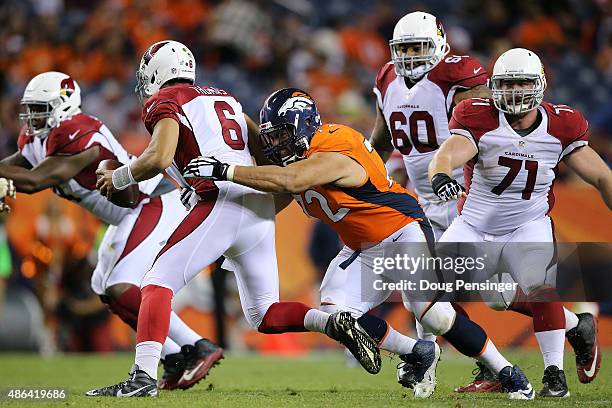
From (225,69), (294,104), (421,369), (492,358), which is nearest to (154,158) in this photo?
(294,104)

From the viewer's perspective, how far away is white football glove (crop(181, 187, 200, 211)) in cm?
544

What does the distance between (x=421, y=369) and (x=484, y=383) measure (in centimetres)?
62

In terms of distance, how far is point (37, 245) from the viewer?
10023 mm

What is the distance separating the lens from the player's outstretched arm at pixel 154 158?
507 centimetres

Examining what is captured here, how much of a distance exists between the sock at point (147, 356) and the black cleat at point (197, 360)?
1.08 metres

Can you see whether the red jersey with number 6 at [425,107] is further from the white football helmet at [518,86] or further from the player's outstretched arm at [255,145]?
the player's outstretched arm at [255,145]

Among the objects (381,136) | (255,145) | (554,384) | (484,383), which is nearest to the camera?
(554,384)

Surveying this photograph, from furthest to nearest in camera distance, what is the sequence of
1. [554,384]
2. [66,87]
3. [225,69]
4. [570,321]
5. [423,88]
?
1. [225,69]
2. [66,87]
3. [423,88]
4. [570,321]
5. [554,384]

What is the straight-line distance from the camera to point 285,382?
6.91 m

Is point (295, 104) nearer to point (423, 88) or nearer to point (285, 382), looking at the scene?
point (423, 88)

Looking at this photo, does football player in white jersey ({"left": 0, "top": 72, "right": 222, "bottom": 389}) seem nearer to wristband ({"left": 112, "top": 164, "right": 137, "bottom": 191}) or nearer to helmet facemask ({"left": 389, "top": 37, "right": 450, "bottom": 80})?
wristband ({"left": 112, "top": 164, "right": 137, "bottom": 191})

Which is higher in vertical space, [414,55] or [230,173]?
[414,55]

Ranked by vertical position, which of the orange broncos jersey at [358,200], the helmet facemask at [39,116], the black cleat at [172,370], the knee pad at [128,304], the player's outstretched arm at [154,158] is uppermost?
the helmet facemask at [39,116]

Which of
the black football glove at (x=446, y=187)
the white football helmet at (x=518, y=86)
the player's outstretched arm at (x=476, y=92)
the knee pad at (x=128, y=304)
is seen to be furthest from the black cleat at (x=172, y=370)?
the white football helmet at (x=518, y=86)
